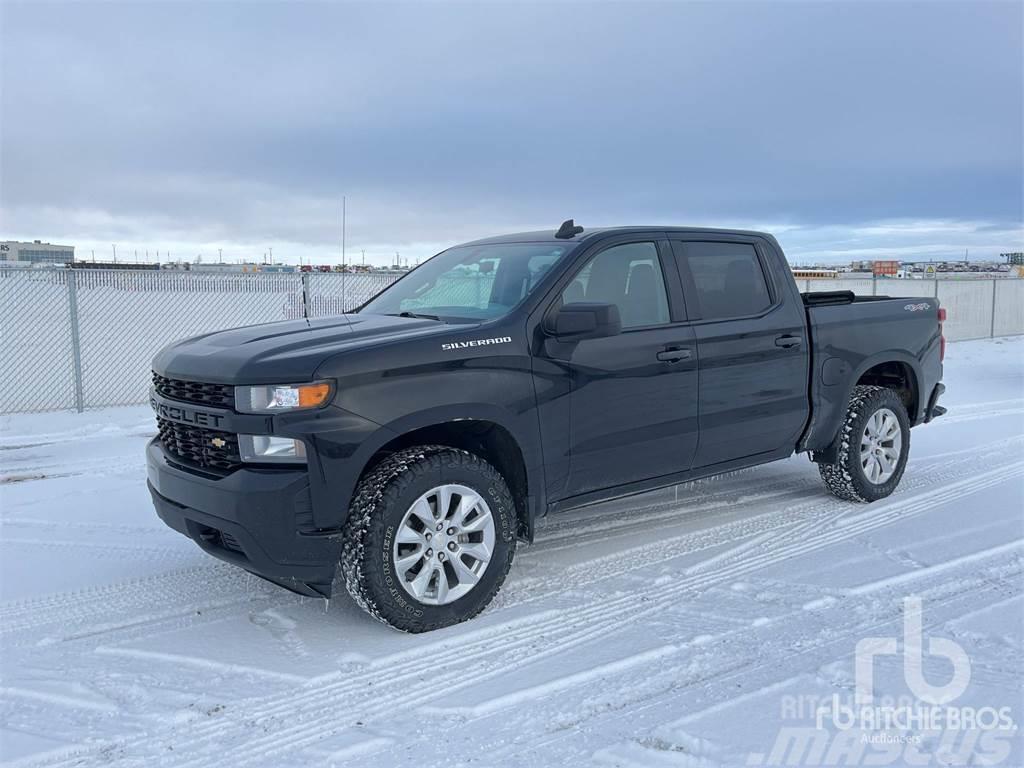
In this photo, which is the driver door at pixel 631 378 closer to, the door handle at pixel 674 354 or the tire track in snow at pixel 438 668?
the door handle at pixel 674 354

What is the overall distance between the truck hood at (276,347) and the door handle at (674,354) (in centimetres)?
130

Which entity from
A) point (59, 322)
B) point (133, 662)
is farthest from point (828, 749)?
point (59, 322)

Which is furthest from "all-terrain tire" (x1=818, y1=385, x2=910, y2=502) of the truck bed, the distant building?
the distant building

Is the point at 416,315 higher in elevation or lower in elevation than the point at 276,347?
higher

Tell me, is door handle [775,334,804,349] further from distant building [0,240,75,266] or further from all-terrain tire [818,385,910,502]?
distant building [0,240,75,266]

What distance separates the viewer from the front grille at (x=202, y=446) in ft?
12.3

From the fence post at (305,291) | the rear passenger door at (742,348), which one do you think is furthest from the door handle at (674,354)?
the fence post at (305,291)

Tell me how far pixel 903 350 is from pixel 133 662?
5.48 m

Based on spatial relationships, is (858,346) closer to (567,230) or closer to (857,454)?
(857,454)

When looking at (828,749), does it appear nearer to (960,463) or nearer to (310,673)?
(310,673)

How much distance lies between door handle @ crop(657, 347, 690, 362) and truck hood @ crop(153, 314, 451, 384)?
1296mm

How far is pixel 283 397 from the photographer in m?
3.60

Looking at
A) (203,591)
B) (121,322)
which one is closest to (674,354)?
(203,591)

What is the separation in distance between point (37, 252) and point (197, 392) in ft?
102
